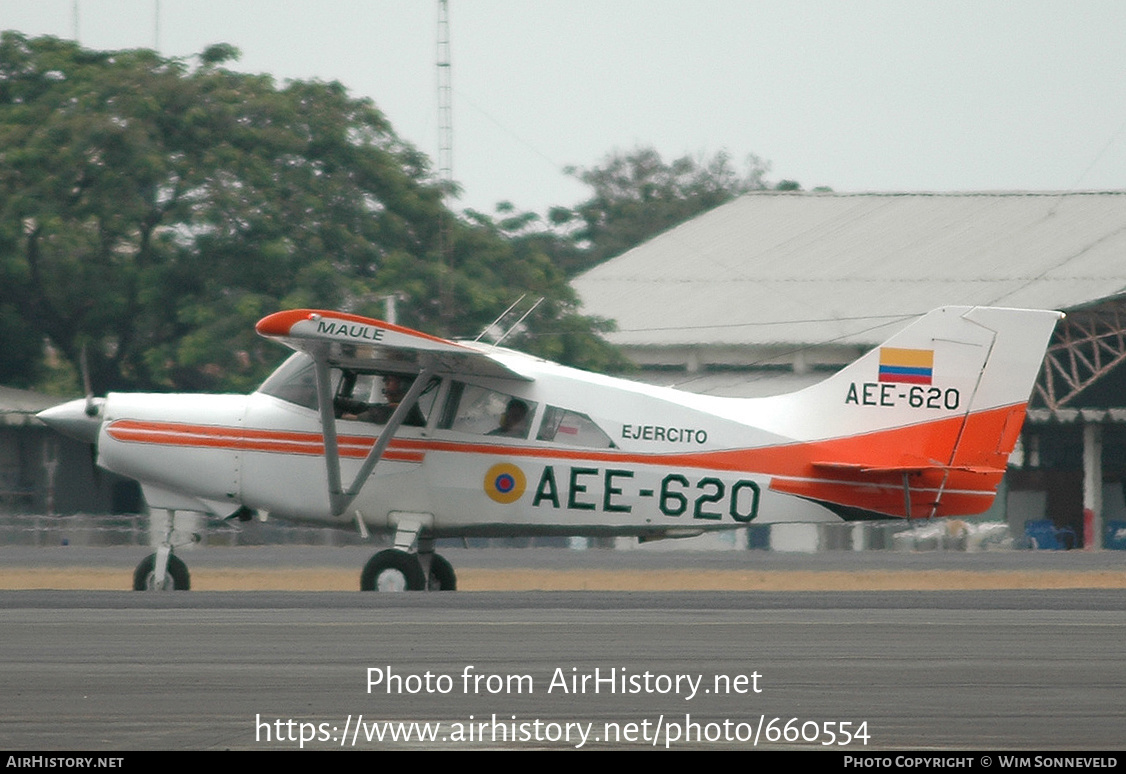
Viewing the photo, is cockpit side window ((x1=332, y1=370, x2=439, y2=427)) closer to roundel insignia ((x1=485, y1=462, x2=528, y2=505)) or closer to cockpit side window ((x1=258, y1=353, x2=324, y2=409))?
cockpit side window ((x1=258, y1=353, x2=324, y2=409))

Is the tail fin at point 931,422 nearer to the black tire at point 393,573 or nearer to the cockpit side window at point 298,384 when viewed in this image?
the black tire at point 393,573

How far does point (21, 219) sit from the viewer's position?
32.7m

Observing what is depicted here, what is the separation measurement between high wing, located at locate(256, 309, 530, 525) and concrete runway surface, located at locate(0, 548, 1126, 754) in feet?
5.13

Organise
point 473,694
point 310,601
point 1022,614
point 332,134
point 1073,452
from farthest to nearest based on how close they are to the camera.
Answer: point 1073,452
point 332,134
point 310,601
point 1022,614
point 473,694

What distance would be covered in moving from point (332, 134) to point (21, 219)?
22.5ft

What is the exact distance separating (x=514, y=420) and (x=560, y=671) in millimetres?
6272

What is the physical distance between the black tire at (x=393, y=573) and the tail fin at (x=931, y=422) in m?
3.41

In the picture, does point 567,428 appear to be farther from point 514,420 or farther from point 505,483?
point 505,483

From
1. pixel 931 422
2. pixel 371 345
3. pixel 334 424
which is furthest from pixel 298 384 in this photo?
pixel 931 422

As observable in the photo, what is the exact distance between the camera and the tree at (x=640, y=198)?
68312 mm

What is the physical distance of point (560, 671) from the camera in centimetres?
861

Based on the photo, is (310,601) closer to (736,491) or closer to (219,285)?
(736,491)

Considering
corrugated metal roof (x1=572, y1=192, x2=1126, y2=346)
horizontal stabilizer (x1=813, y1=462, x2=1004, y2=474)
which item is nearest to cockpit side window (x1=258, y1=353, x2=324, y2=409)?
horizontal stabilizer (x1=813, y1=462, x2=1004, y2=474)
